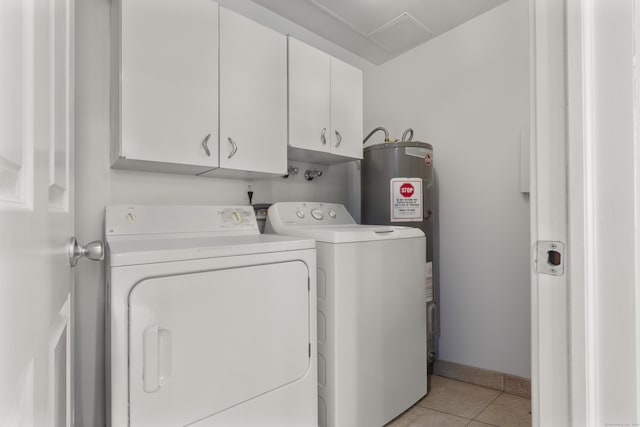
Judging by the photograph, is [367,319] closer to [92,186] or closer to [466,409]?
[466,409]

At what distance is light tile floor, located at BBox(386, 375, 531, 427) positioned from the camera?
1.91 m

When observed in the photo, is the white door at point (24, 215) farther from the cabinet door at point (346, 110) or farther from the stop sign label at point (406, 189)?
the stop sign label at point (406, 189)

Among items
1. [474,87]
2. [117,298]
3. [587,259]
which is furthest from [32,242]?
[474,87]

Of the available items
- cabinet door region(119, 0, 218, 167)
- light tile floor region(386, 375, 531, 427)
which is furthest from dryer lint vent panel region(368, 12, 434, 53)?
light tile floor region(386, 375, 531, 427)

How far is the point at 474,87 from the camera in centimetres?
242

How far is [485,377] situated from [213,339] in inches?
75.5

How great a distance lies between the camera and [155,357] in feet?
3.79

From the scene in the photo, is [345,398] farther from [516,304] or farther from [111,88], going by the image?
[111,88]

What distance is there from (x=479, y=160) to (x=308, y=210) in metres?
1.23

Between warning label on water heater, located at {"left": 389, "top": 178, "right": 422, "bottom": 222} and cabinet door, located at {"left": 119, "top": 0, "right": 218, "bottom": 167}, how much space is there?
1151mm

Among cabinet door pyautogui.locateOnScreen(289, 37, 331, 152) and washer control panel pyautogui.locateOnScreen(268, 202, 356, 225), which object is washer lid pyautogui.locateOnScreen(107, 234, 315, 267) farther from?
cabinet door pyautogui.locateOnScreen(289, 37, 331, 152)

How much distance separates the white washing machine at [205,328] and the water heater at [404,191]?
85 cm

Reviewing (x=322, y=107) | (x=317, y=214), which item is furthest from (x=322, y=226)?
(x=322, y=107)

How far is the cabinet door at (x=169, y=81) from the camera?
1.45 m
